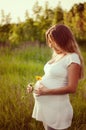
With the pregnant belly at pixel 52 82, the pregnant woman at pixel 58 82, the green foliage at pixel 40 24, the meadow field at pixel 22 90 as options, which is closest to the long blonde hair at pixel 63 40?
the pregnant woman at pixel 58 82

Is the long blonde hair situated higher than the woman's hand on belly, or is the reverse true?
the long blonde hair

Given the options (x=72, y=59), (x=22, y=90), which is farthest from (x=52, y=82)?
(x=22, y=90)

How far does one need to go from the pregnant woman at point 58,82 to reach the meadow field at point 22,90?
1.15m

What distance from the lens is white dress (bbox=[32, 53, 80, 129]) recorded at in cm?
208

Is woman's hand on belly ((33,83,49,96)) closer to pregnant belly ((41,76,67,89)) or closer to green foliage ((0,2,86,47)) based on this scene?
→ pregnant belly ((41,76,67,89))

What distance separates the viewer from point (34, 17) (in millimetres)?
3623

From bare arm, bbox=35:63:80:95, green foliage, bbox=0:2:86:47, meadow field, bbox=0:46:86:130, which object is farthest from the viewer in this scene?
green foliage, bbox=0:2:86:47

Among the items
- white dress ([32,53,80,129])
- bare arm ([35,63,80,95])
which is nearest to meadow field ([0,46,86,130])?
white dress ([32,53,80,129])

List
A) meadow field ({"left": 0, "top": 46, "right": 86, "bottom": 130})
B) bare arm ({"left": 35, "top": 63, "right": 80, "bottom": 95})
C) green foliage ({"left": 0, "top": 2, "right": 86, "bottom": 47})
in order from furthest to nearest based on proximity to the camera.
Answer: green foliage ({"left": 0, "top": 2, "right": 86, "bottom": 47}) → meadow field ({"left": 0, "top": 46, "right": 86, "bottom": 130}) → bare arm ({"left": 35, "top": 63, "right": 80, "bottom": 95})

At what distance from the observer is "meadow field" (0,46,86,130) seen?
3301 millimetres

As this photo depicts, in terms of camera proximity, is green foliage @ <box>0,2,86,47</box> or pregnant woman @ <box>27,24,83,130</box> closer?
pregnant woman @ <box>27,24,83,130</box>

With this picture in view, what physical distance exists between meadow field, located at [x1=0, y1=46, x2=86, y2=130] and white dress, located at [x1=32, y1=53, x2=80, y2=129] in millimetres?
1138

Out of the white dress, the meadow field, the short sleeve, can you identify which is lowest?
the meadow field

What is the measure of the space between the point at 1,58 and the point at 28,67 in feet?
0.82
